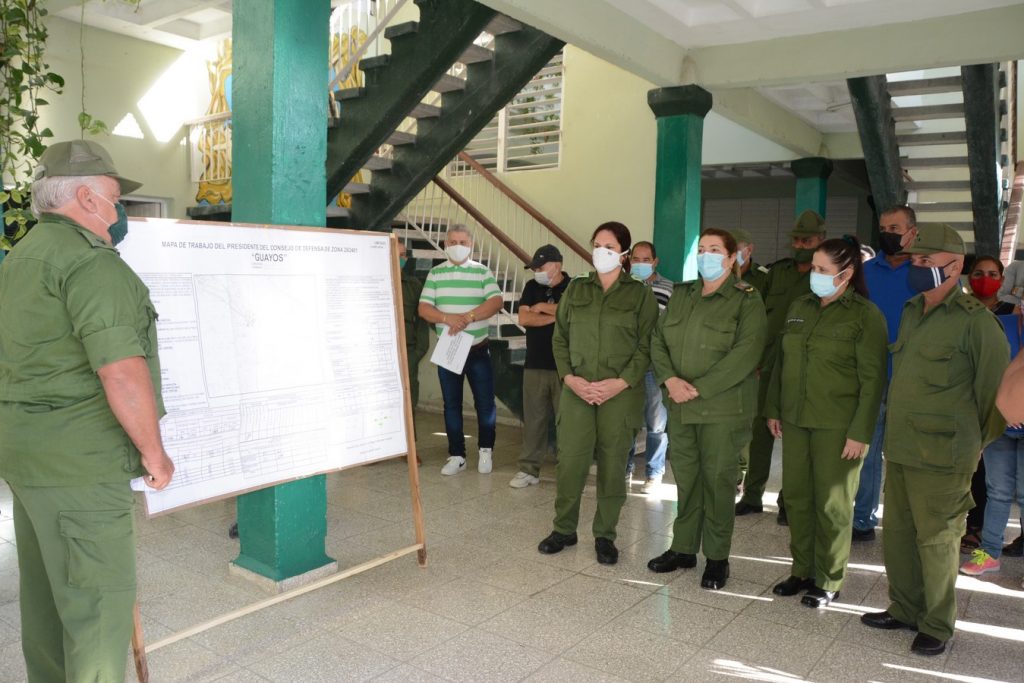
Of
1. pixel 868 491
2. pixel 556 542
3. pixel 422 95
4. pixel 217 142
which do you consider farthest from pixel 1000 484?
pixel 217 142

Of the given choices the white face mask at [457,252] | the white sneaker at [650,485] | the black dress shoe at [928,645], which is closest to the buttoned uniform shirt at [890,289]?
the black dress shoe at [928,645]

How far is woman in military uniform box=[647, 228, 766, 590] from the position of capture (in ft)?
10.8

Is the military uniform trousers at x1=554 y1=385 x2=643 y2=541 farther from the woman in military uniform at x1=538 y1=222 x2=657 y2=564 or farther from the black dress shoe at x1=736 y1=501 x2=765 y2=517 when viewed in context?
the black dress shoe at x1=736 y1=501 x2=765 y2=517

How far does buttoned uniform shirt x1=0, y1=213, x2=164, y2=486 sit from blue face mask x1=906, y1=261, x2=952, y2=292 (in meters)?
2.59

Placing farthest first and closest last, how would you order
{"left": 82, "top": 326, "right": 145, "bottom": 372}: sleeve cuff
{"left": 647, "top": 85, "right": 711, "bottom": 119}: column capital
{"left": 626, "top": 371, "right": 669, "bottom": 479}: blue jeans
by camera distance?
{"left": 647, "top": 85, "right": 711, "bottom": 119}: column capital, {"left": 626, "top": 371, "right": 669, "bottom": 479}: blue jeans, {"left": 82, "top": 326, "right": 145, "bottom": 372}: sleeve cuff

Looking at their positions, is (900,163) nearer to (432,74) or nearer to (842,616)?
(432,74)

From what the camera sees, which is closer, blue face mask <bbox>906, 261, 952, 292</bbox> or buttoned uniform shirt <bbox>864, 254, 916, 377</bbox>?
blue face mask <bbox>906, 261, 952, 292</bbox>

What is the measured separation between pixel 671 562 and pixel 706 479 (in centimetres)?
46

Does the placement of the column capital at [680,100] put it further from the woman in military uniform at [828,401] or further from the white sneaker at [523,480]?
the white sneaker at [523,480]

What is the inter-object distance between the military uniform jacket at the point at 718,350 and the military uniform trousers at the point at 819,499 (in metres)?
0.26

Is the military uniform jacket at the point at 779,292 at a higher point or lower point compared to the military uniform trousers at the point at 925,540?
higher

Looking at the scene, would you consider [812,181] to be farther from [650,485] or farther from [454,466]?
[454,466]

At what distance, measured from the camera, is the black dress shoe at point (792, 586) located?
3.32m

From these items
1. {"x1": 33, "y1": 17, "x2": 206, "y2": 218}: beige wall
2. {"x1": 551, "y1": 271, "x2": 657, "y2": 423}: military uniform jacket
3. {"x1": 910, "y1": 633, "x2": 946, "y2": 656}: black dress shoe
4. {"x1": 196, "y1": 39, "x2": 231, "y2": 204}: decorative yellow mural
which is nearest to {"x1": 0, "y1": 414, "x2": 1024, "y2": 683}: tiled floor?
{"x1": 910, "y1": 633, "x2": 946, "y2": 656}: black dress shoe
